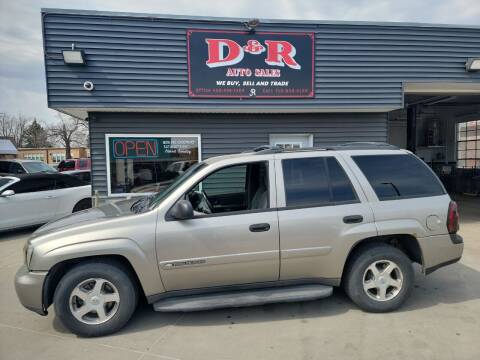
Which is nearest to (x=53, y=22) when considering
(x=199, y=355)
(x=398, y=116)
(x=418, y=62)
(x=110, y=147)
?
A: (x=110, y=147)

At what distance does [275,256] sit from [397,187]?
159 centimetres

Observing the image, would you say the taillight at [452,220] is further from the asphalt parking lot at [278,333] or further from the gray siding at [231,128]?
the gray siding at [231,128]

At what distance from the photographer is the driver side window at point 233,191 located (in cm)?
370

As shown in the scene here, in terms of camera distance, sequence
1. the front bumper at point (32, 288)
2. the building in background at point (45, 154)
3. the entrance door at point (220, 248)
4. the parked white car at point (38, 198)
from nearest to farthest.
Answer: the front bumper at point (32, 288) → the entrance door at point (220, 248) → the parked white car at point (38, 198) → the building in background at point (45, 154)

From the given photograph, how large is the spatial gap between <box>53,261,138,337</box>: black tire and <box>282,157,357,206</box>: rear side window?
1813mm

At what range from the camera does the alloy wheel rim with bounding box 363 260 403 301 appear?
364cm

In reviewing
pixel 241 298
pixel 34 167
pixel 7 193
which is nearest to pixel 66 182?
pixel 7 193

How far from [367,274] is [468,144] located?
1502 centimetres

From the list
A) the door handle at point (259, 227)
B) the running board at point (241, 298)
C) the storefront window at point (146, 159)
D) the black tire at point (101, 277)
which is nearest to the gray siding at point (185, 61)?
the storefront window at point (146, 159)

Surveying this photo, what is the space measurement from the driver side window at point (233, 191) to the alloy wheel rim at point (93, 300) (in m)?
1.13

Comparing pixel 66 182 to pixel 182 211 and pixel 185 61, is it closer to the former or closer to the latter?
pixel 185 61

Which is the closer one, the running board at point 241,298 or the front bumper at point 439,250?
the running board at point 241,298

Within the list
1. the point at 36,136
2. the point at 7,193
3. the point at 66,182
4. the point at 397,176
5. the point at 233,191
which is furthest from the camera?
the point at 36,136

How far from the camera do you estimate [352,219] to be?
11.6ft
